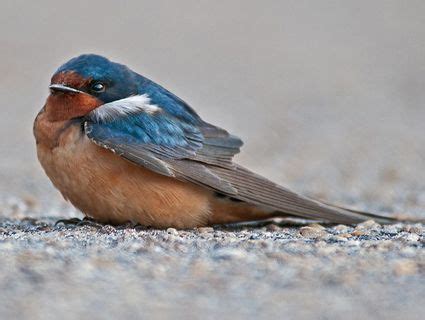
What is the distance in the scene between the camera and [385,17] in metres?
16.4

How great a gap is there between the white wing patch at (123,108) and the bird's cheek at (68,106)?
2.0 inches

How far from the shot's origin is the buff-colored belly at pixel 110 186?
5098 mm

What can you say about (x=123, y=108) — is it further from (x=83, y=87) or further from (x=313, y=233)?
(x=313, y=233)

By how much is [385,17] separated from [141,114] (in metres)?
11.5

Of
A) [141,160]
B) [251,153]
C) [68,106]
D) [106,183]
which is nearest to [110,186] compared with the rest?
[106,183]

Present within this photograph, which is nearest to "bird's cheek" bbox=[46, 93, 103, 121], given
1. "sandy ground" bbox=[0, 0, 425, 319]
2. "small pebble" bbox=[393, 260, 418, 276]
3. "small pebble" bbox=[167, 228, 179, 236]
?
"sandy ground" bbox=[0, 0, 425, 319]

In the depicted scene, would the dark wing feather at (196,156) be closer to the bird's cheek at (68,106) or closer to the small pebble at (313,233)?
the bird's cheek at (68,106)

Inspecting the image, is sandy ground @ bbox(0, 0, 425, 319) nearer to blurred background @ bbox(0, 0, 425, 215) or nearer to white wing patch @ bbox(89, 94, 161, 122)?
blurred background @ bbox(0, 0, 425, 215)

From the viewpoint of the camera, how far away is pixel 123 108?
5398mm

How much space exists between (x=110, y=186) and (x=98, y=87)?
0.56 m

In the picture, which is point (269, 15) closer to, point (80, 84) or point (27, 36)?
point (27, 36)

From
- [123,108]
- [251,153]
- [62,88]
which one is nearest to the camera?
[62,88]

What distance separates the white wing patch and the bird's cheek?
2.0 inches

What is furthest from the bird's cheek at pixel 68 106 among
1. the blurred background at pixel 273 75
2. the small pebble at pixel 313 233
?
the blurred background at pixel 273 75
